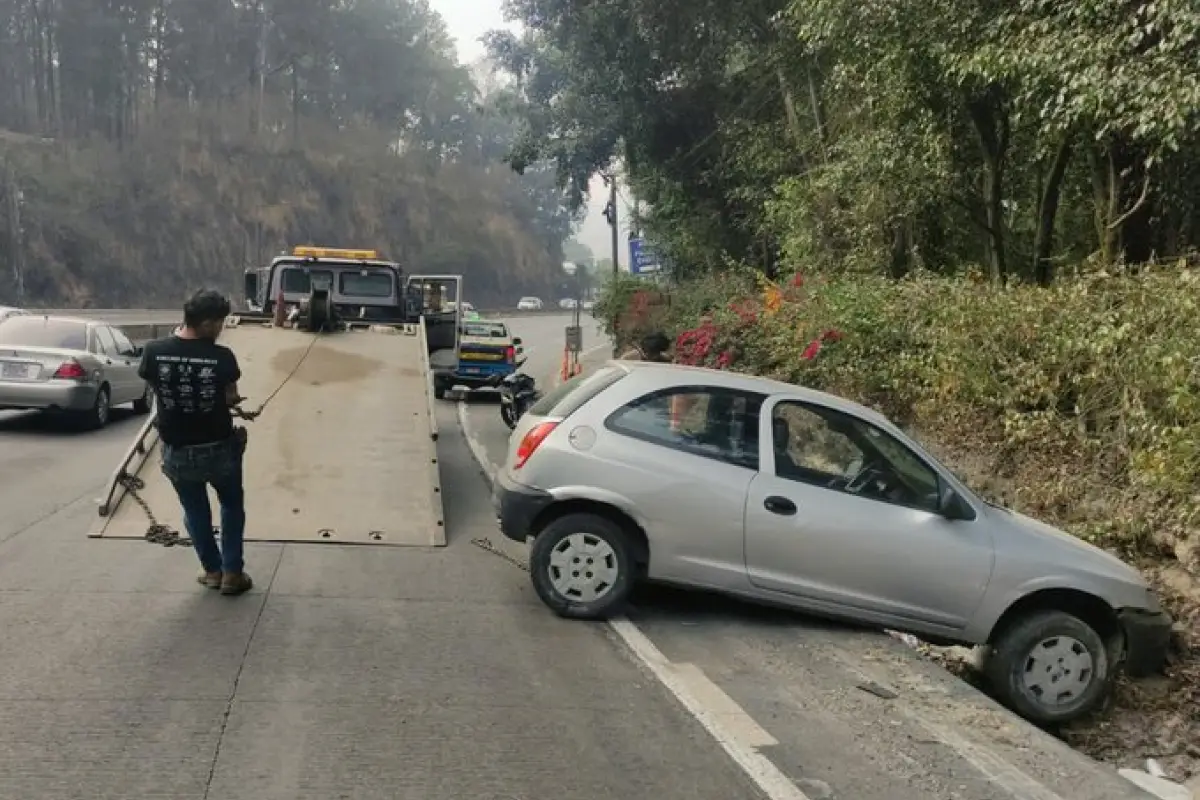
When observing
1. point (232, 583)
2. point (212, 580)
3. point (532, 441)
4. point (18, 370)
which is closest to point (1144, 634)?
point (532, 441)

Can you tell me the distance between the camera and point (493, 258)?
90812mm

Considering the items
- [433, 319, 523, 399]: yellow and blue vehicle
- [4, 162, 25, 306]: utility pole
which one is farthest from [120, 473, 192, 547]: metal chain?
[4, 162, 25, 306]: utility pole

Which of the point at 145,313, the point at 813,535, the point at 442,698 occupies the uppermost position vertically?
the point at 145,313

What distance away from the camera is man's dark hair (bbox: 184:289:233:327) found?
588 centimetres

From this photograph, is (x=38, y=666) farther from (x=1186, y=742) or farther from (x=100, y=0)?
(x=100, y=0)

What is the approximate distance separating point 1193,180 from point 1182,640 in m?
6.33

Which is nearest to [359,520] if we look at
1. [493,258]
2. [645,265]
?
[645,265]

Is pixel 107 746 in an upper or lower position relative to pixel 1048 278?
lower

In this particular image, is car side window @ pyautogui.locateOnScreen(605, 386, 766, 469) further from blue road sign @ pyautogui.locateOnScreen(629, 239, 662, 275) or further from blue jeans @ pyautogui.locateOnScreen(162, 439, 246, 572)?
blue road sign @ pyautogui.locateOnScreen(629, 239, 662, 275)

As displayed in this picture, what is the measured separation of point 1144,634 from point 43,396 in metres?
12.2

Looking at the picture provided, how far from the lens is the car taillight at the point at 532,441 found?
6.30 metres

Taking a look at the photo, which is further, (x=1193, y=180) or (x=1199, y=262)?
(x=1193, y=180)

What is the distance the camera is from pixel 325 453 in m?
8.55

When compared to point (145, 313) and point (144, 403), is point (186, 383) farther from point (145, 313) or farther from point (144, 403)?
point (145, 313)
